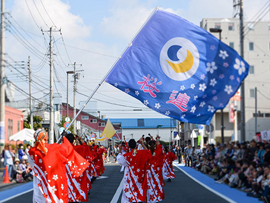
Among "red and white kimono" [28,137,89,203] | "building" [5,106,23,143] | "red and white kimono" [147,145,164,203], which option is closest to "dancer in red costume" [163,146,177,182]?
"red and white kimono" [147,145,164,203]

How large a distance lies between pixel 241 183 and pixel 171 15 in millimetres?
8960

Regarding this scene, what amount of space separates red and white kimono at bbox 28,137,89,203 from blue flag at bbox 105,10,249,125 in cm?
207

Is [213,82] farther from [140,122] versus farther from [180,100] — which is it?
[140,122]

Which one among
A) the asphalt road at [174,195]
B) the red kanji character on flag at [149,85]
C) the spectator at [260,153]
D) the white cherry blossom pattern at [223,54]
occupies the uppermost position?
the white cherry blossom pattern at [223,54]

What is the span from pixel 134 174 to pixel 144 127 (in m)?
89.1

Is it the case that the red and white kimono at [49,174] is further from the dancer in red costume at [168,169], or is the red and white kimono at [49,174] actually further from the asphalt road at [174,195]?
the dancer in red costume at [168,169]

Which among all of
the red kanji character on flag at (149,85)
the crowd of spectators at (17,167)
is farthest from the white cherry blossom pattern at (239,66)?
the crowd of spectators at (17,167)

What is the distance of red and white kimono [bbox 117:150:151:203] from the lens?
10.4 metres

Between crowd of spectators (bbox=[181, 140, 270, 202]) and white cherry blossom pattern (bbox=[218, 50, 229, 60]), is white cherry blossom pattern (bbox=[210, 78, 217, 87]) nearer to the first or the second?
white cherry blossom pattern (bbox=[218, 50, 229, 60])

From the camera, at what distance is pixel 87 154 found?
14.8 metres

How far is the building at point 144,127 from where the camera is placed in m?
98.6

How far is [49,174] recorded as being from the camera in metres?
8.18

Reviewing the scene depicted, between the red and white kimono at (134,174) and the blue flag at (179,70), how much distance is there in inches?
58.4

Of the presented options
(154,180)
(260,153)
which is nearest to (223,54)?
(154,180)
